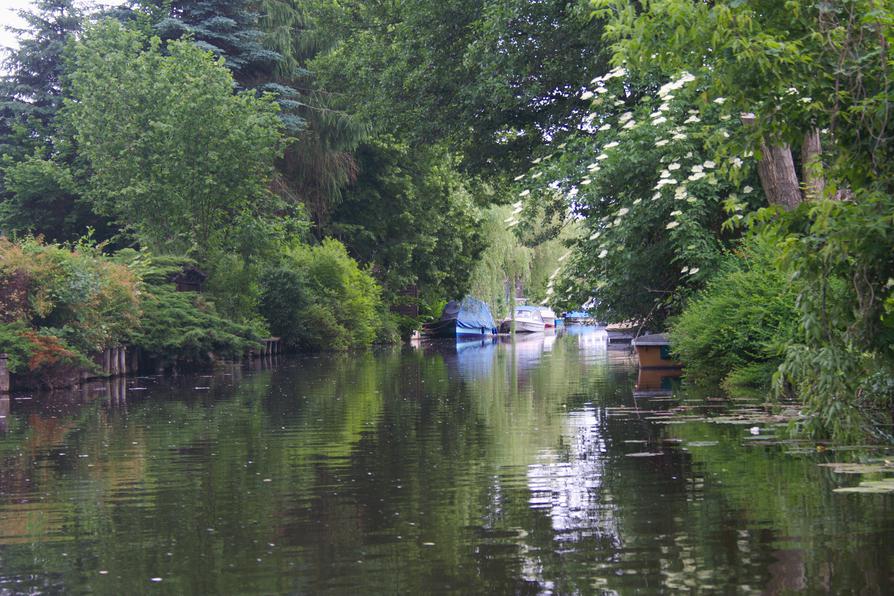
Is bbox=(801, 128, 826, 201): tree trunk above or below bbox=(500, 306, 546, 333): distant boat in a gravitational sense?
below

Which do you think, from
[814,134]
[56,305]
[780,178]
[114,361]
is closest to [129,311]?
[114,361]

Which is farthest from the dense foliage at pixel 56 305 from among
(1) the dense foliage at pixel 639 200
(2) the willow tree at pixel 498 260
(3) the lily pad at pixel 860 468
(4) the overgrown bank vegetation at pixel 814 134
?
(2) the willow tree at pixel 498 260

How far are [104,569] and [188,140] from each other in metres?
30.4

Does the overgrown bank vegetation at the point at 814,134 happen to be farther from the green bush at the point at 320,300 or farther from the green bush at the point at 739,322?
the green bush at the point at 320,300

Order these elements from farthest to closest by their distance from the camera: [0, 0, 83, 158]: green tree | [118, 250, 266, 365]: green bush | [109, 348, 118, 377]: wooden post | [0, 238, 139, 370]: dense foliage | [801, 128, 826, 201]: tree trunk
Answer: [0, 0, 83, 158]: green tree → [118, 250, 266, 365]: green bush → [109, 348, 118, 377]: wooden post → [0, 238, 139, 370]: dense foliage → [801, 128, 826, 201]: tree trunk

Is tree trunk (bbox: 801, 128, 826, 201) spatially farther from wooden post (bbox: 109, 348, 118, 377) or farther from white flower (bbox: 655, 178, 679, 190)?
wooden post (bbox: 109, 348, 118, 377)

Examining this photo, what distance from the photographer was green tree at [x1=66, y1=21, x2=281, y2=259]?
36438 mm

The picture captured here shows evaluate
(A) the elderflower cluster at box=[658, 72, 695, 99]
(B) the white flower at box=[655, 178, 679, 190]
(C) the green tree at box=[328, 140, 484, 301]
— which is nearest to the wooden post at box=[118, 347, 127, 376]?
(B) the white flower at box=[655, 178, 679, 190]

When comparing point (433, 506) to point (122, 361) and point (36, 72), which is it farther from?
point (36, 72)

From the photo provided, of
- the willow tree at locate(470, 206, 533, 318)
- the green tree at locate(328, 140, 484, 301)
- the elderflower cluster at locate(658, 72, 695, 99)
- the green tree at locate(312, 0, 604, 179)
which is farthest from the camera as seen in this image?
the willow tree at locate(470, 206, 533, 318)

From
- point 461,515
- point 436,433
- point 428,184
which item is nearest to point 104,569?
point 461,515

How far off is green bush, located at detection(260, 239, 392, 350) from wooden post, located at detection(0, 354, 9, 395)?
63.6ft

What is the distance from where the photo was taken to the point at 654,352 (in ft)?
82.8

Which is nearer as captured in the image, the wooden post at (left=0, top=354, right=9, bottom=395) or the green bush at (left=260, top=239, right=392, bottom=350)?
the wooden post at (left=0, top=354, right=9, bottom=395)
